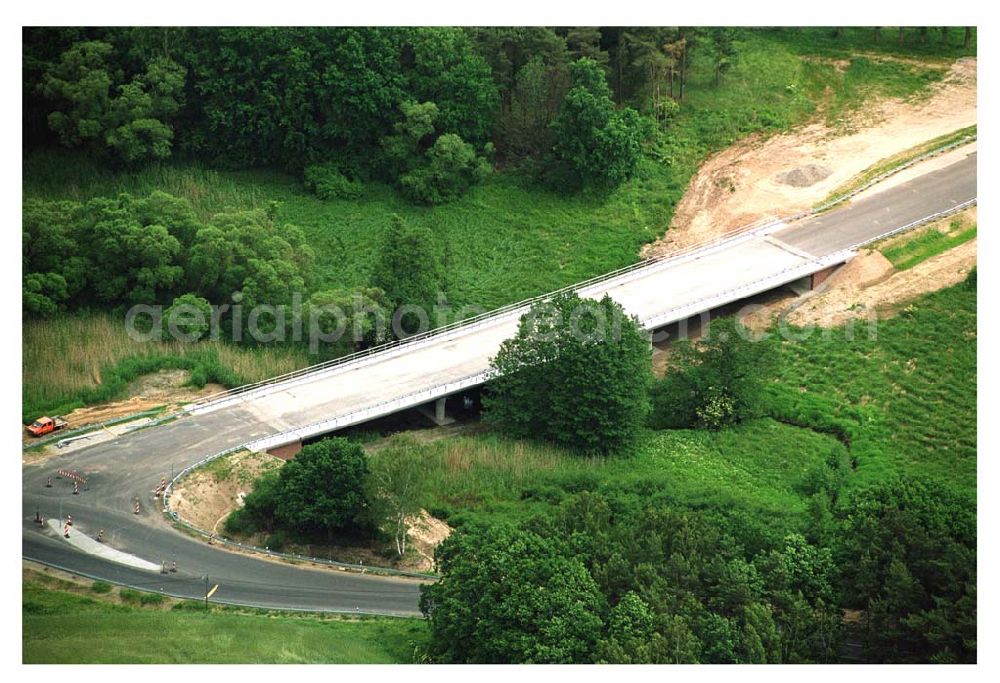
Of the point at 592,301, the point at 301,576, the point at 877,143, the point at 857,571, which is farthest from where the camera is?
the point at 877,143

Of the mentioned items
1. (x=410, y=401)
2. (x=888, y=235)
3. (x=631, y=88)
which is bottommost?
(x=410, y=401)

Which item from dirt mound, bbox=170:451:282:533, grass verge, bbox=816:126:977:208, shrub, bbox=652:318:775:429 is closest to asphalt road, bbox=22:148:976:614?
dirt mound, bbox=170:451:282:533

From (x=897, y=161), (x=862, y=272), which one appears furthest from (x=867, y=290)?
(x=897, y=161)

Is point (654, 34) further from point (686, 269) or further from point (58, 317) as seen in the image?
point (58, 317)

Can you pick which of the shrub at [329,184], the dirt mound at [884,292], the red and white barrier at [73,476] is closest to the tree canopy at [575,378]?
the dirt mound at [884,292]

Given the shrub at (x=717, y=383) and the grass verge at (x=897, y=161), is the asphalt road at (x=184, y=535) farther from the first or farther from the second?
the shrub at (x=717, y=383)

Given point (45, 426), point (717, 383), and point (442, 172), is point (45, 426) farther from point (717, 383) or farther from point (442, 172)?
point (717, 383)

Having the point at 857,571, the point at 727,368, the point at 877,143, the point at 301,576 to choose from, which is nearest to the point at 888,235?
the point at 877,143

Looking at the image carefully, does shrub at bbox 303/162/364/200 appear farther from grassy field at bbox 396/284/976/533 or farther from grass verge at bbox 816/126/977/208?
grass verge at bbox 816/126/977/208
